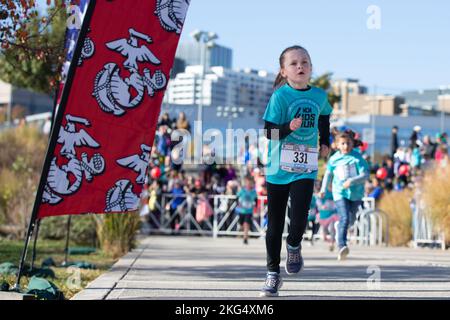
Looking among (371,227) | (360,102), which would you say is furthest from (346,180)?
(360,102)

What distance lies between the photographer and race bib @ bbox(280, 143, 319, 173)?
744 cm

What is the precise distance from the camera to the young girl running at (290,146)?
742cm

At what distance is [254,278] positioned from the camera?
955 centimetres

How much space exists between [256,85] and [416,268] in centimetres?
1023

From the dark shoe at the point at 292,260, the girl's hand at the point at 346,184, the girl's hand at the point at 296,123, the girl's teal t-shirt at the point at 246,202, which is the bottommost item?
the girl's teal t-shirt at the point at 246,202

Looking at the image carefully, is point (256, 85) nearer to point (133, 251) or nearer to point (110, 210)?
point (133, 251)

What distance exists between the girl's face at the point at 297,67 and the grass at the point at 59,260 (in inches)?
101

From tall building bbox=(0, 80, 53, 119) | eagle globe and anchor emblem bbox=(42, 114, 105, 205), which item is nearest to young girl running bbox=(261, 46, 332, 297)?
eagle globe and anchor emblem bbox=(42, 114, 105, 205)

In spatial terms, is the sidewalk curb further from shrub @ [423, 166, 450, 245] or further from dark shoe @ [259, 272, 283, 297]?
shrub @ [423, 166, 450, 245]

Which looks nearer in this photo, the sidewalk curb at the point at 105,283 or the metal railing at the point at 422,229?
the sidewalk curb at the point at 105,283

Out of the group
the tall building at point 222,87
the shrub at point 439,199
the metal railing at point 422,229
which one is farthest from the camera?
the tall building at point 222,87

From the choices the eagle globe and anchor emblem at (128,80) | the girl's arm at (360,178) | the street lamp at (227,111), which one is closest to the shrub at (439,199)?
the girl's arm at (360,178)

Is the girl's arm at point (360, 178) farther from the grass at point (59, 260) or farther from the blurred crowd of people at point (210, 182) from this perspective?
the blurred crowd of people at point (210, 182)

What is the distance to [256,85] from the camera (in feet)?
68.8
